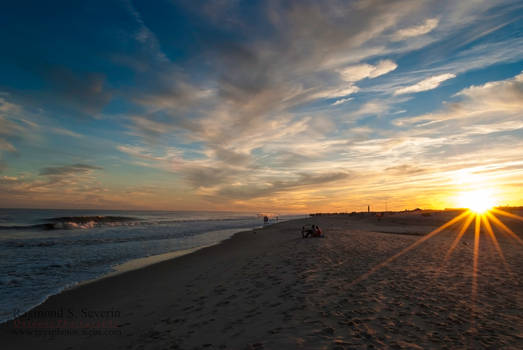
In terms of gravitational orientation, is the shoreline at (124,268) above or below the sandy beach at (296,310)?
below

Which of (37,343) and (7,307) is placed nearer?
(37,343)

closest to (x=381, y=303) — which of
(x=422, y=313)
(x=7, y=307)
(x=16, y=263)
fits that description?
(x=422, y=313)

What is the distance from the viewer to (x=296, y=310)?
22.8 feet

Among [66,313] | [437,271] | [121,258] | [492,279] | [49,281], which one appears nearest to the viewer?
[66,313]

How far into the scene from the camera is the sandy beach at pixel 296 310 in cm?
563

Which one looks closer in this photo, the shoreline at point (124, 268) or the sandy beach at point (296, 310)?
the sandy beach at point (296, 310)

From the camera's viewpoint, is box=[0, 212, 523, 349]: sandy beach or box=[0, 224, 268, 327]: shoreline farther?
box=[0, 224, 268, 327]: shoreline

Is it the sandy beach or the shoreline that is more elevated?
the sandy beach

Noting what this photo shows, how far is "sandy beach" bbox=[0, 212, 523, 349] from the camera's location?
18.5 feet

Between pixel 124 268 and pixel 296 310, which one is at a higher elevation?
pixel 296 310

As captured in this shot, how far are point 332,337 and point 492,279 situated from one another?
8650mm

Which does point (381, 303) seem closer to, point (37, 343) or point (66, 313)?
point (37, 343)

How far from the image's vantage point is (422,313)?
6.66m

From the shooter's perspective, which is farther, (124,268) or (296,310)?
(124,268)
